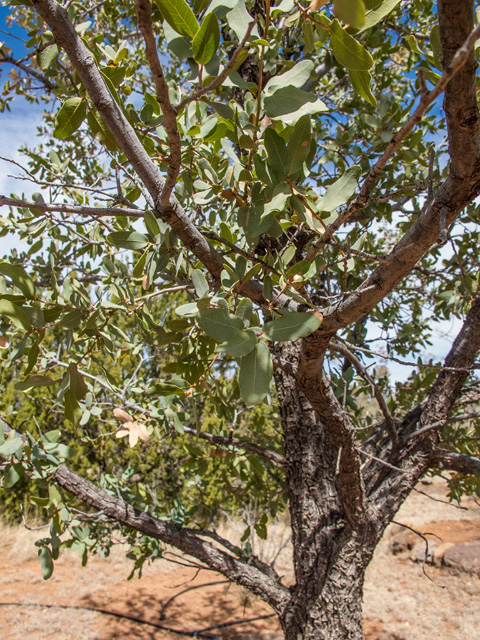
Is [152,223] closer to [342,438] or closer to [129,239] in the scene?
[129,239]

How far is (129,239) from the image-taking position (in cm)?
96

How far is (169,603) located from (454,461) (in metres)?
4.40

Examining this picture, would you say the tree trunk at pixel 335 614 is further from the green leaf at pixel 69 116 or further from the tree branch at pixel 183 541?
the green leaf at pixel 69 116

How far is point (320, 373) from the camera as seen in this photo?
1360 millimetres

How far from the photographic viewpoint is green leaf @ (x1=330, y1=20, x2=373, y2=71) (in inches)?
24.9

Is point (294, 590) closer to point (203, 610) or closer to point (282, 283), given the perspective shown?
point (282, 283)

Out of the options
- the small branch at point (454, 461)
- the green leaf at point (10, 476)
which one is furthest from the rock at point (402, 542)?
the green leaf at point (10, 476)

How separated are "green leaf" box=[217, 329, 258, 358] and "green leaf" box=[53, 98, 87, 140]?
48cm

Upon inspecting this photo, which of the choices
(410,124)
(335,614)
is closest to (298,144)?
(410,124)

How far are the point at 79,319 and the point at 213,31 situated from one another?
63 centimetres

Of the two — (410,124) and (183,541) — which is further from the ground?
(410,124)

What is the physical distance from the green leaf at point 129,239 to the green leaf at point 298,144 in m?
0.35

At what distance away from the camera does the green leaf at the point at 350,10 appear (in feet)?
1.71

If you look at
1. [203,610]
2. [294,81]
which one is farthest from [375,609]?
[294,81]
